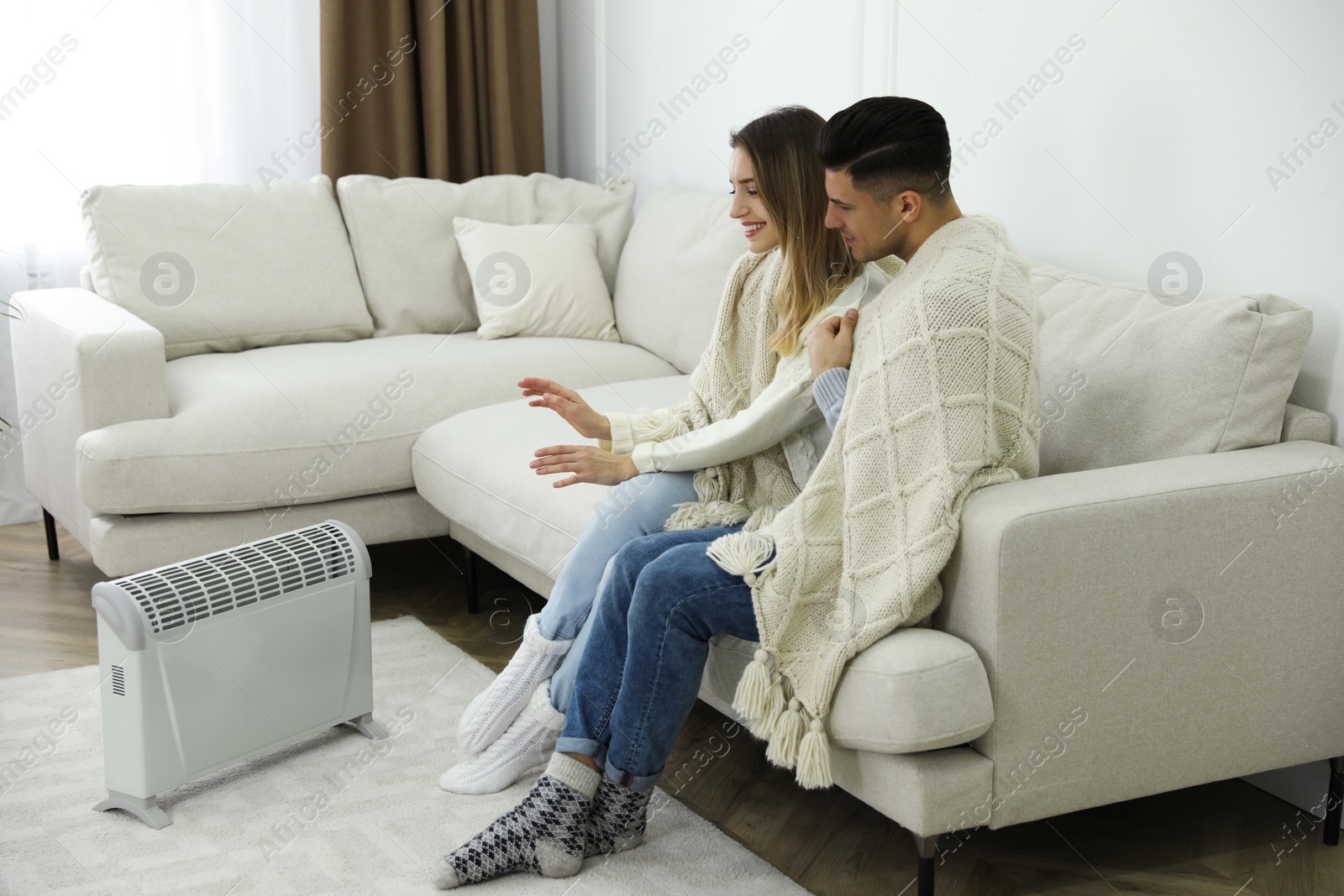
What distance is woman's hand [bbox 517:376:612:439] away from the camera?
6.89 feet

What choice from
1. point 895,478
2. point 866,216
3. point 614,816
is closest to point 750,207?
point 866,216

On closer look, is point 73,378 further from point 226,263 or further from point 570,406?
point 570,406

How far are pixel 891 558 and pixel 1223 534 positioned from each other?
1.51 feet

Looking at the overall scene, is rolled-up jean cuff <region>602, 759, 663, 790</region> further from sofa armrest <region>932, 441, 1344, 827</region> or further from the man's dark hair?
the man's dark hair

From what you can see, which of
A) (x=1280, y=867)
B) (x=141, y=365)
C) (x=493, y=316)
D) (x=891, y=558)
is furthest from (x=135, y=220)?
(x=1280, y=867)

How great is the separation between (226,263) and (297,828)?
174cm

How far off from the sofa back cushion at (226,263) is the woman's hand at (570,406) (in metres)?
1.38

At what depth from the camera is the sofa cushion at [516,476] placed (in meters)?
2.40

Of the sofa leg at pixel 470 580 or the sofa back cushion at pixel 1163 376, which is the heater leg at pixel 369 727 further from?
the sofa back cushion at pixel 1163 376

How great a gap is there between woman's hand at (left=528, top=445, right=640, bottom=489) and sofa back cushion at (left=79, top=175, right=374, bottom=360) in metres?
1.48

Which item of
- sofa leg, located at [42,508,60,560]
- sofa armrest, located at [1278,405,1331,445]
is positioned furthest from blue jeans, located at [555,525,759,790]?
sofa leg, located at [42,508,60,560]

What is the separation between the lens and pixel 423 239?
3.51 m

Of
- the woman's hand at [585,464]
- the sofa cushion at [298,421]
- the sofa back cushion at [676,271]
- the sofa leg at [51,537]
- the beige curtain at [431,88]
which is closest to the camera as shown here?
the woman's hand at [585,464]

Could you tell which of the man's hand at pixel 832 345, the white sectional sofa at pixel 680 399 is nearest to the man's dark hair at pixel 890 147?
the man's hand at pixel 832 345
